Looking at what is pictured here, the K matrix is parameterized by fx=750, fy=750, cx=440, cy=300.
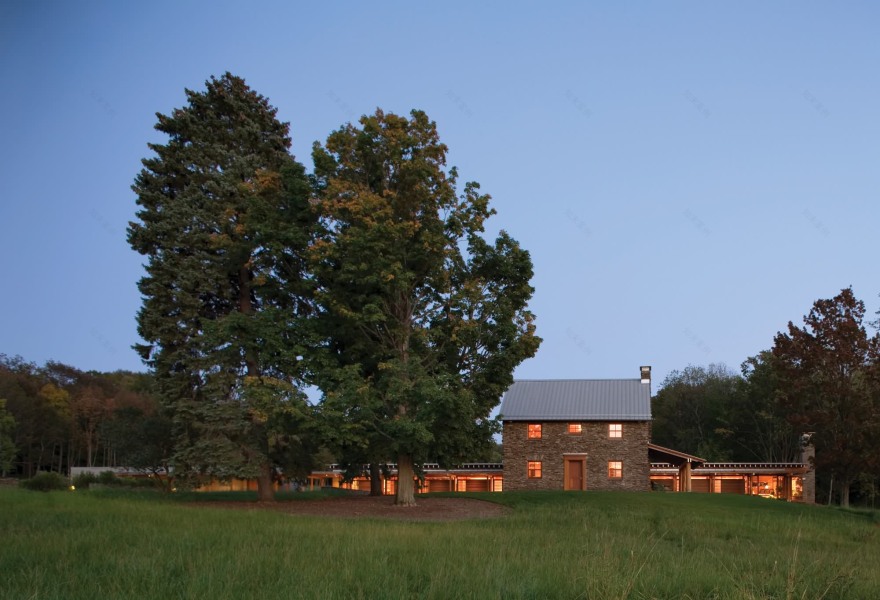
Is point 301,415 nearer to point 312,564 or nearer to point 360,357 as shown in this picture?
point 360,357

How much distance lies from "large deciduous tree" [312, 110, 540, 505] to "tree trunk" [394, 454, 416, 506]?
0.04 meters

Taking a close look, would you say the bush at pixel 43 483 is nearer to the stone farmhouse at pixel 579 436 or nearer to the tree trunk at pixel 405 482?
the tree trunk at pixel 405 482

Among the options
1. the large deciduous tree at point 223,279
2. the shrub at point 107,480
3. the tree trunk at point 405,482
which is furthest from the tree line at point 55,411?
the tree trunk at point 405,482

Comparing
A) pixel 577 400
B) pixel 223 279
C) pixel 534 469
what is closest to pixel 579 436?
pixel 577 400

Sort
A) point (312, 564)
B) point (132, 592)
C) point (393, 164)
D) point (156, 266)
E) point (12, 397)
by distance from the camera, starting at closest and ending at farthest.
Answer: point (132, 592), point (312, 564), point (393, 164), point (156, 266), point (12, 397)

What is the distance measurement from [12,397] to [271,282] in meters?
47.1

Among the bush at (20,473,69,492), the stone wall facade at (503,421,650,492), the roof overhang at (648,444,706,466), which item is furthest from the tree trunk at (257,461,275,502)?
the roof overhang at (648,444,706,466)

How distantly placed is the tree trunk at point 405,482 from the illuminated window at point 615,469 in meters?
18.9

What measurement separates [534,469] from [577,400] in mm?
4786

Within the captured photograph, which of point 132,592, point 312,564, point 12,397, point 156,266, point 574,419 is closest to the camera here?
point 132,592

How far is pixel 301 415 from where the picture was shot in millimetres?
23953

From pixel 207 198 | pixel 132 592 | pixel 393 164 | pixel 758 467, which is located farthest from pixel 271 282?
pixel 758 467

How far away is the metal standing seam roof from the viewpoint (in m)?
A: 43.2

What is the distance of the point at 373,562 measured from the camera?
9.02 m
